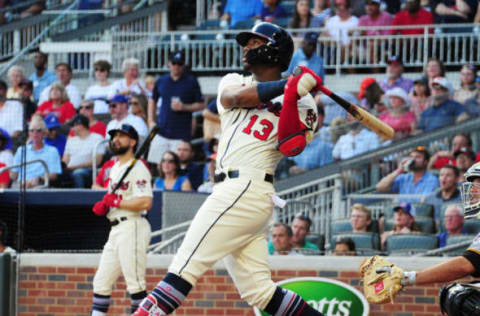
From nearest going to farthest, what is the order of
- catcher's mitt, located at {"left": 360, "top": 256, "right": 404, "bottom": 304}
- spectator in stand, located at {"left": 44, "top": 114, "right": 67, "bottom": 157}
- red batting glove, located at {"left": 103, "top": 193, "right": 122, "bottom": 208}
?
catcher's mitt, located at {"left": 360, "top": 256, "right": 404, "bottom": 304} < red batting glove, located at {"left": 103, "top": 193, "right": 122, "bottom": 208} < spectator in stand, located at {"left": 44, "top": 114, "right": 67, "bottom": 157}

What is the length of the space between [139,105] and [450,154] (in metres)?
3.89

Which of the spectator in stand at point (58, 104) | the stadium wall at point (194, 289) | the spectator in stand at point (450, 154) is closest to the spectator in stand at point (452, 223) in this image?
the stadium wall at point (194, 289)

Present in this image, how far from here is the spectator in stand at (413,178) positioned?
10.2 m

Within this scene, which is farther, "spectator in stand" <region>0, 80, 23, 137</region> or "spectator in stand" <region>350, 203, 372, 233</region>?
"spectator in stand" <region>0, 80, 23, 137</region>

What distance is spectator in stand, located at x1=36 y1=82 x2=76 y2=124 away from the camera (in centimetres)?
1240

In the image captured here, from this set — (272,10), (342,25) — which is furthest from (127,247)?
(272,10)

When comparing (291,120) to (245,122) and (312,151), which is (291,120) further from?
(312,151)

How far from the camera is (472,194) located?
5109mm

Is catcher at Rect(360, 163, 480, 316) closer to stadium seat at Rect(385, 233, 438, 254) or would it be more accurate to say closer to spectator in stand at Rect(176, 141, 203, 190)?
stadium seat at Rect(385, 233, 438, 254)

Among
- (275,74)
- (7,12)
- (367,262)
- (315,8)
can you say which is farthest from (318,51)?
(367,262)

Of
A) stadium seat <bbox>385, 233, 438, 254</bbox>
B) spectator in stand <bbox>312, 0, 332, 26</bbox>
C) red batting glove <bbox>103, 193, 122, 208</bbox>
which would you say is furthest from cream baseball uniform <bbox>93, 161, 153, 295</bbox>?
spectator in stand <bbox>312, 0, 332, 26</bbox>

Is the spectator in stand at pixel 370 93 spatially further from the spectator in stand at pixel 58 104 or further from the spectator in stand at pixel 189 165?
the spectator in stand at pixel 58 104

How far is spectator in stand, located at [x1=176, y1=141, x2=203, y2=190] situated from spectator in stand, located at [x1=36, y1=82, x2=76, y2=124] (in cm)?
203

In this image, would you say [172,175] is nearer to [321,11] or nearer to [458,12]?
[321,11]
